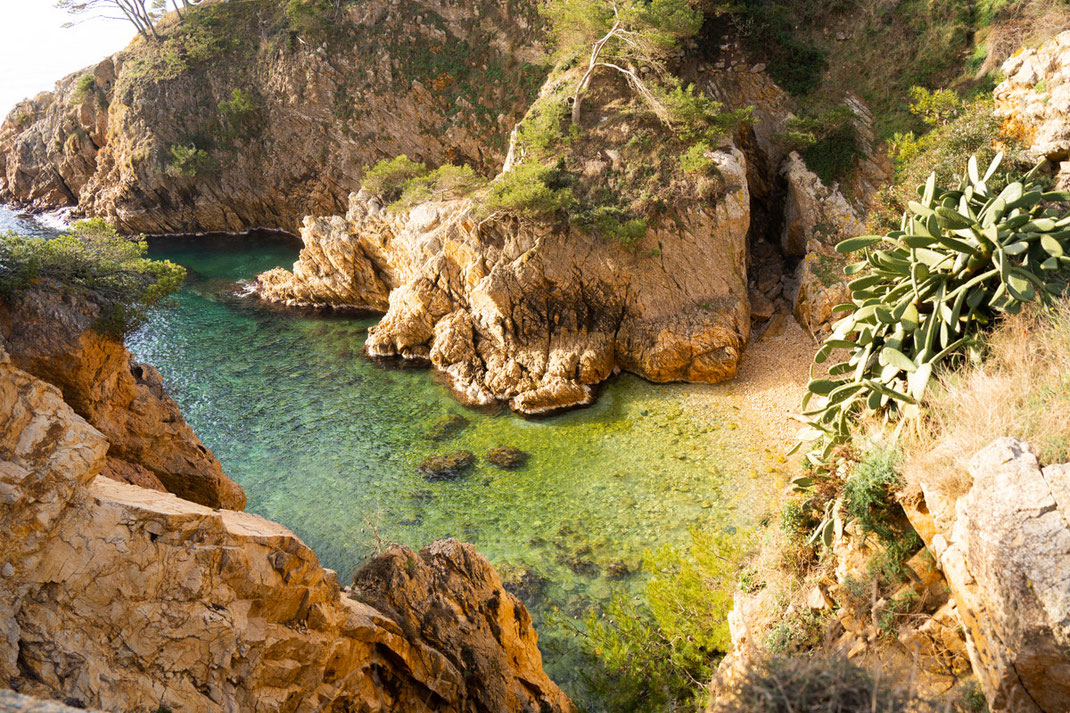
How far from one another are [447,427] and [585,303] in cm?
613

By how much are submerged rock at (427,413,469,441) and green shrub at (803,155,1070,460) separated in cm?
1107

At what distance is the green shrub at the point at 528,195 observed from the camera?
60.7 ft

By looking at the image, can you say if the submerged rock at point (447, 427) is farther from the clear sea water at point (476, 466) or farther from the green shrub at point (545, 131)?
the green shrub at point (545, 131)

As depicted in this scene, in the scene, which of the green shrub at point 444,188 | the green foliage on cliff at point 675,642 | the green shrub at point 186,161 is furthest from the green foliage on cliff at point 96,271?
the green shrub at point 186,161

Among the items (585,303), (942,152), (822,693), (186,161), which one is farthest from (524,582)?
(186,161)

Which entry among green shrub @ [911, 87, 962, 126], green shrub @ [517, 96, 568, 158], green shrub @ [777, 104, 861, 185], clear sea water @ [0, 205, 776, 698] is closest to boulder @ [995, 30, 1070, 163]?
green shrub @ [911, 87, 962, 126]

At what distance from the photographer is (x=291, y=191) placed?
37.0 metres

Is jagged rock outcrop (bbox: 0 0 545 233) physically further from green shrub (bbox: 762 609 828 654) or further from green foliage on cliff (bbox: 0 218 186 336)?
green shrub (bbox: 762 609 828 654)

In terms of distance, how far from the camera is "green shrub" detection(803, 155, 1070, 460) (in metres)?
7.19

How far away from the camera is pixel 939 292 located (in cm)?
762

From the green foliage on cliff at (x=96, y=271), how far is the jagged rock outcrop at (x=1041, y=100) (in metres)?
19.7

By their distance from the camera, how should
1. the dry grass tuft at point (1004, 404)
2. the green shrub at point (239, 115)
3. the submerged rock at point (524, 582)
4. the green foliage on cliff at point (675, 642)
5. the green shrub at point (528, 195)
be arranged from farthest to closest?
the green shrub at point (239, 115)
the green shrub at point (528, 195)
the submerged rock at point (524, 582)
the green foliage on cliff at point (675, 642)
the dry grass tuft at point (1004, 404)

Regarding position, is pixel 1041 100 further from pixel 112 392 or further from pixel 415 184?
pixel 112 392

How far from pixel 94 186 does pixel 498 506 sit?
141ft
